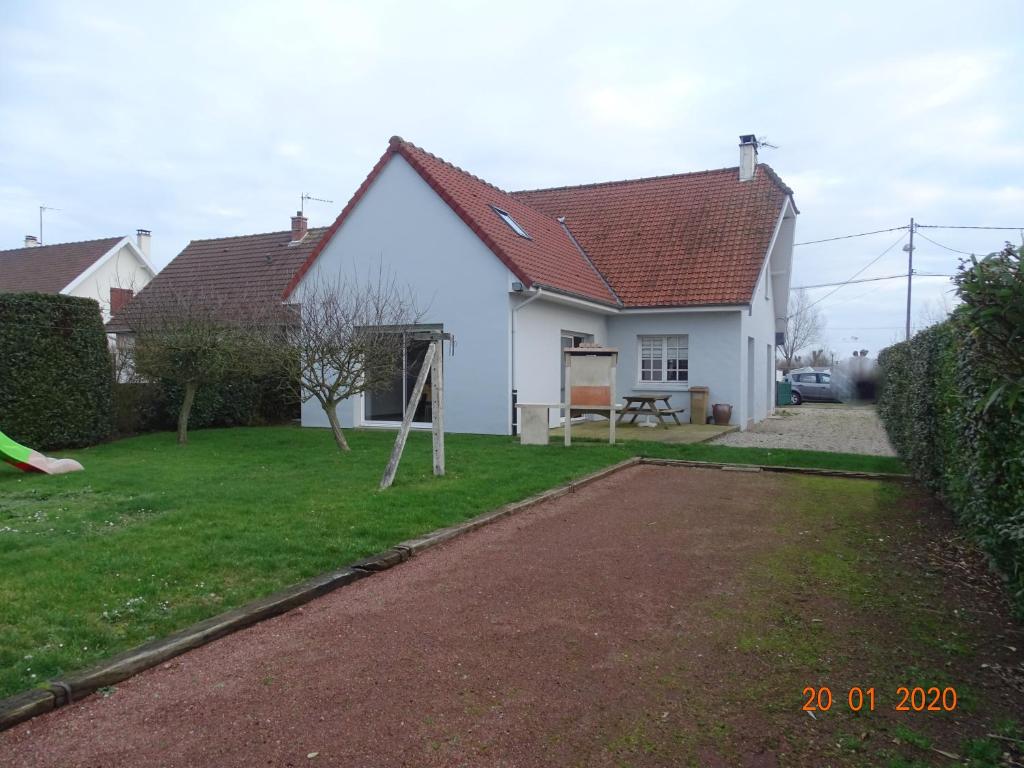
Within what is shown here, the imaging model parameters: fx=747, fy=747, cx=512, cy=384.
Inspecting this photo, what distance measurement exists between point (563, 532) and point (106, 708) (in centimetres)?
432

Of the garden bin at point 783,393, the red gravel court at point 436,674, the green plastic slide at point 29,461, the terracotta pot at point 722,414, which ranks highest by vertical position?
the garden bin at point 783,393

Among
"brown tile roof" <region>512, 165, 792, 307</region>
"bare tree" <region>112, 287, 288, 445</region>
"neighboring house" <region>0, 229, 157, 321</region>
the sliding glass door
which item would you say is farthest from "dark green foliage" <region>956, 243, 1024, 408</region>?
"neighboring house" <region>0, 229, 157, 321</region>

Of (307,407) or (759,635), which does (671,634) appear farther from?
(307,407)

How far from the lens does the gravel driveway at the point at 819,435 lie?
13.9 meters

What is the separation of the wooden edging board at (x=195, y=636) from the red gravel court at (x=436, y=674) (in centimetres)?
7

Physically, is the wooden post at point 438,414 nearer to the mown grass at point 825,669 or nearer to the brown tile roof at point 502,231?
the brown tile roof at point 502,231

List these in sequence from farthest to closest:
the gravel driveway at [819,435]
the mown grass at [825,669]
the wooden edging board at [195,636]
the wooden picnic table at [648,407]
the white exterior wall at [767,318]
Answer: the white exterior wall at [767,318] < the wooden picnic table at [648,407] < the gravel driveway at [819,435] < the wooden edging board at [195,636] < the mown grass at [825,669]

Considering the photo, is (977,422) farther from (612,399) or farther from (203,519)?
(612,399)

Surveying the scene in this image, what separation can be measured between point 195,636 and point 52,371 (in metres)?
11.0

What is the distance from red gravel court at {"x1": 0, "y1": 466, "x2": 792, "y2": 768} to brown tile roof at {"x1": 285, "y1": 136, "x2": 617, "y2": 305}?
30.6 ft

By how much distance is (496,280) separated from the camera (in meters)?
14.8

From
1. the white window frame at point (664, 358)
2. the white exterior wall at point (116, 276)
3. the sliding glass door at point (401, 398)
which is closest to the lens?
the sliding glass door at point (401, 398)

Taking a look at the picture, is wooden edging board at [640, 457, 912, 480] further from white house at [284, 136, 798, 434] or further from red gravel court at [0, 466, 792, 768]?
red gravel court at [0, 466, 792, 768]

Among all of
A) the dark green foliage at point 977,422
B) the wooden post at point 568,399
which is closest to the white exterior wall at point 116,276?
the wooden post at point 568,399
